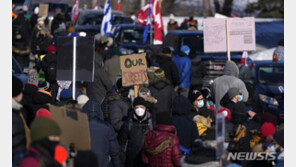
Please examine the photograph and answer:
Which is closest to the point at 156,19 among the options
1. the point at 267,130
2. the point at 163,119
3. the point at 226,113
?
the point at 226,113

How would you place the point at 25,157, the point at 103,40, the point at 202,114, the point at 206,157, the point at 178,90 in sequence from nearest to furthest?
the point at 25,157
the point at 206,157
the point at 202,114
the point at 103,40
the point at 178,90

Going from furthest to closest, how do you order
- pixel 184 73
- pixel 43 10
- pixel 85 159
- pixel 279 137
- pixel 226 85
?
1. pixel 43 10
2. pixel 184 73
3. pixel 226 85
4. pixel 279 137
5. pixel 85 159

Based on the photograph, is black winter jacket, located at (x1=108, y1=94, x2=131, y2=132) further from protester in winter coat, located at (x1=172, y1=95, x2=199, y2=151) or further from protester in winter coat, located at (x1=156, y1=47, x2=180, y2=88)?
protester in winter coat, located at (x1=156, y1=47, x2=180, y2=88)

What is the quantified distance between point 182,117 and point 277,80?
23.4ft

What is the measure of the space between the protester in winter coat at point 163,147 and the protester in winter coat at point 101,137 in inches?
28.1

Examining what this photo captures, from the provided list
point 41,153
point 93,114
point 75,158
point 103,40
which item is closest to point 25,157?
point 41,153

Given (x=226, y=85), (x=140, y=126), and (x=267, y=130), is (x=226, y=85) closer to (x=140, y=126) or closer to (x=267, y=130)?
(x=140, y=126)

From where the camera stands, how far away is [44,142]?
696 cm

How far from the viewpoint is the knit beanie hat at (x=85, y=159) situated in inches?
337

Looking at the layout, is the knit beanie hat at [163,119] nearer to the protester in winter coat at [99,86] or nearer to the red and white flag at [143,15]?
the protester in winter coat at [99,86]

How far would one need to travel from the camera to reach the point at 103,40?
14125mm

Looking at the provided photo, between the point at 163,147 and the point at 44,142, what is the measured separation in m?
2.13

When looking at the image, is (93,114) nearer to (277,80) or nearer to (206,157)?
(206,157)

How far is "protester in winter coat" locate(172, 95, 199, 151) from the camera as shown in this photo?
32.2 ft
